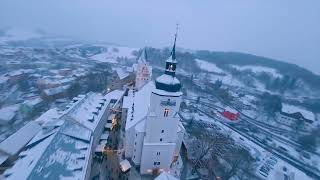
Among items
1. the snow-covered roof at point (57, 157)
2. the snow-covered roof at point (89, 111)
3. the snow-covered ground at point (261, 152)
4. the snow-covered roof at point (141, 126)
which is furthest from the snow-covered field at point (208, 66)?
the snow-covered roof at point (57, 157)

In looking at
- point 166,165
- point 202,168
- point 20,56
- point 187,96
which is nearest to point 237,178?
point 202,168

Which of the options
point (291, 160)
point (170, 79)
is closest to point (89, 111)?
point (170, 79)

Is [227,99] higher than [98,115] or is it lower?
lower

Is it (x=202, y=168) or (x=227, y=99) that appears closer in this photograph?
(x=202, y=168)

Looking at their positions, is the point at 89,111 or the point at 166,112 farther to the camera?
the point at 89,111

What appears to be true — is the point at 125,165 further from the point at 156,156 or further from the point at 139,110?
the point at 139,110

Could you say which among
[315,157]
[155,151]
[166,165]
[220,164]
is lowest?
[315,157]

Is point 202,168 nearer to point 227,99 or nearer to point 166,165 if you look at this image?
point 166,165
